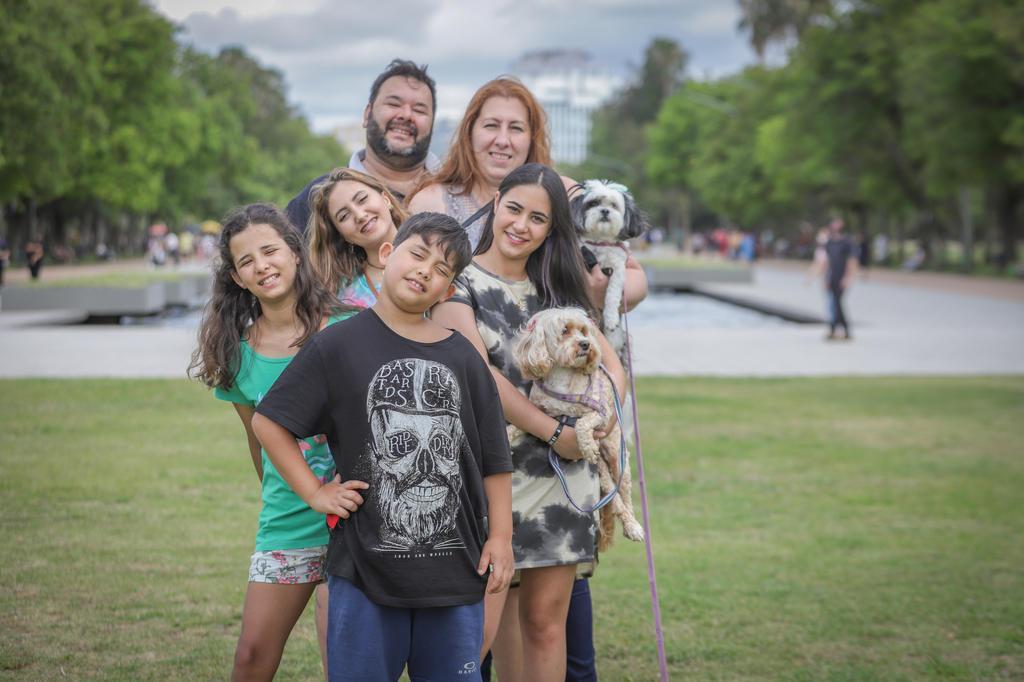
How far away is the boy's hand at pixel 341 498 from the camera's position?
289 centimetres

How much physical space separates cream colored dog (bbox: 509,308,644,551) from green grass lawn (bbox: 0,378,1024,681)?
1672 millimetres

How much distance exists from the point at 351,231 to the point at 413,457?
1123 mm

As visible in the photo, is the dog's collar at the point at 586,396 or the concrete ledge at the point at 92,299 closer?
the dog's collar at the point at 586,396

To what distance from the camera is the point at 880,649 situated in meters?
A: 5.32

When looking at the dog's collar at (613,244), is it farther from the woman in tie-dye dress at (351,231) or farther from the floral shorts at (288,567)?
the floral shorts at (288,567)

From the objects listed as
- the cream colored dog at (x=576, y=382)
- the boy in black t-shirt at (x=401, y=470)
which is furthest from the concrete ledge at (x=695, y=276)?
the boy in black t-shirt at (x=401, y=470)

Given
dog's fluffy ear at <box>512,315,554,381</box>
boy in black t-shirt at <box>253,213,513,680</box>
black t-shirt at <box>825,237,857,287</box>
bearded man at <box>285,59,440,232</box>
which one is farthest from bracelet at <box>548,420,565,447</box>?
black t-shirt at <box>825,237,857,287</box>

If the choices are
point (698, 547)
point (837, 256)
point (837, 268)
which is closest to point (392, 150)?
point (698, 547)

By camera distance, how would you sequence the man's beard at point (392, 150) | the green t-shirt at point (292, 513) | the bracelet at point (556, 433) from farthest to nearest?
the man's beard at point (392, 150), the bracelet at point (556, 433), the green t-shirt at point (292, 513)

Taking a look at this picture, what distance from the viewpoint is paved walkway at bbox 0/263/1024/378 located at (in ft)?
51.1

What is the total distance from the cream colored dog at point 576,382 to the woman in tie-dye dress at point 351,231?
25.4 inches

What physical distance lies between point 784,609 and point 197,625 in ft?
9.70

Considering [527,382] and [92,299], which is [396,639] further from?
[92,299]

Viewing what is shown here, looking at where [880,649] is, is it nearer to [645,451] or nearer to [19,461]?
[645,451]
